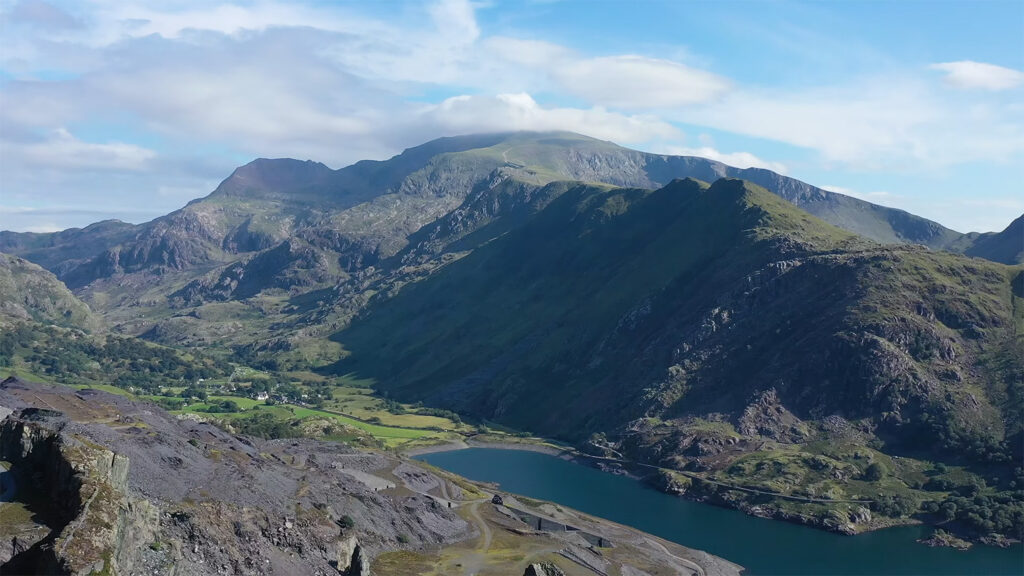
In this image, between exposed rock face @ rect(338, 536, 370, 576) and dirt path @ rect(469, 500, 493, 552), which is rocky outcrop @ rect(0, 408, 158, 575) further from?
dirt path @ rect(469, 500, 493, 552)

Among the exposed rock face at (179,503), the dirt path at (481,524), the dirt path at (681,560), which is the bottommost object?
the dirt path at (681,560)

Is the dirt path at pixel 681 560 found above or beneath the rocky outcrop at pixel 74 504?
beneath

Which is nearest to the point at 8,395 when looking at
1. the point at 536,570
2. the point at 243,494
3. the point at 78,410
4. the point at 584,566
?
the point at 78,410

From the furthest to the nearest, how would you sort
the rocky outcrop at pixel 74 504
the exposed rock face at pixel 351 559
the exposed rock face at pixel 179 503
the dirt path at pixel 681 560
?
the dirt path at pixel 681 560 → the exposed rock face at pixel 351 559 → the exposed rock face at pixel 179 503 → the rocky outcrop at pixel 74 504

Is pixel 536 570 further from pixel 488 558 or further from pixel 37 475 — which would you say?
pixel 488 558

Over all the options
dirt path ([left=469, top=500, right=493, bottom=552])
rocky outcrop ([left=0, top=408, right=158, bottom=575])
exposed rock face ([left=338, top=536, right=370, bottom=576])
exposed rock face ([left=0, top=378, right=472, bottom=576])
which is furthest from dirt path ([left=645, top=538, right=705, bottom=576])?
rocky outcrop ([left=0, top=408, right=158, bottom=575])

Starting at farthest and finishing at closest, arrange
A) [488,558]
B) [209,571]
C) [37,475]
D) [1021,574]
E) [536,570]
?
[1021,574] < [488,558] < [209,571] < [37,475] < [536,570]

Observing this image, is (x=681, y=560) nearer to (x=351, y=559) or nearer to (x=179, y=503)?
(x=351, y=559)

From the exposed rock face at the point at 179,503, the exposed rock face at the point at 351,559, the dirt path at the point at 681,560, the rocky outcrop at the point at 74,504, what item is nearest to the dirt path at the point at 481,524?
the exposed rock face at the point at 179,503

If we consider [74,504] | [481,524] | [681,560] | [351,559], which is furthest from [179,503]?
[681,560]

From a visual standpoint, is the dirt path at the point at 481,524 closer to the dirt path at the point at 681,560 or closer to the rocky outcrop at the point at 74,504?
the dirt path at the point at 681,560

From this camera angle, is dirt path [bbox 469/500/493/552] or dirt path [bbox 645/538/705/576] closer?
dirt path [bbox 469/500/493/552]
